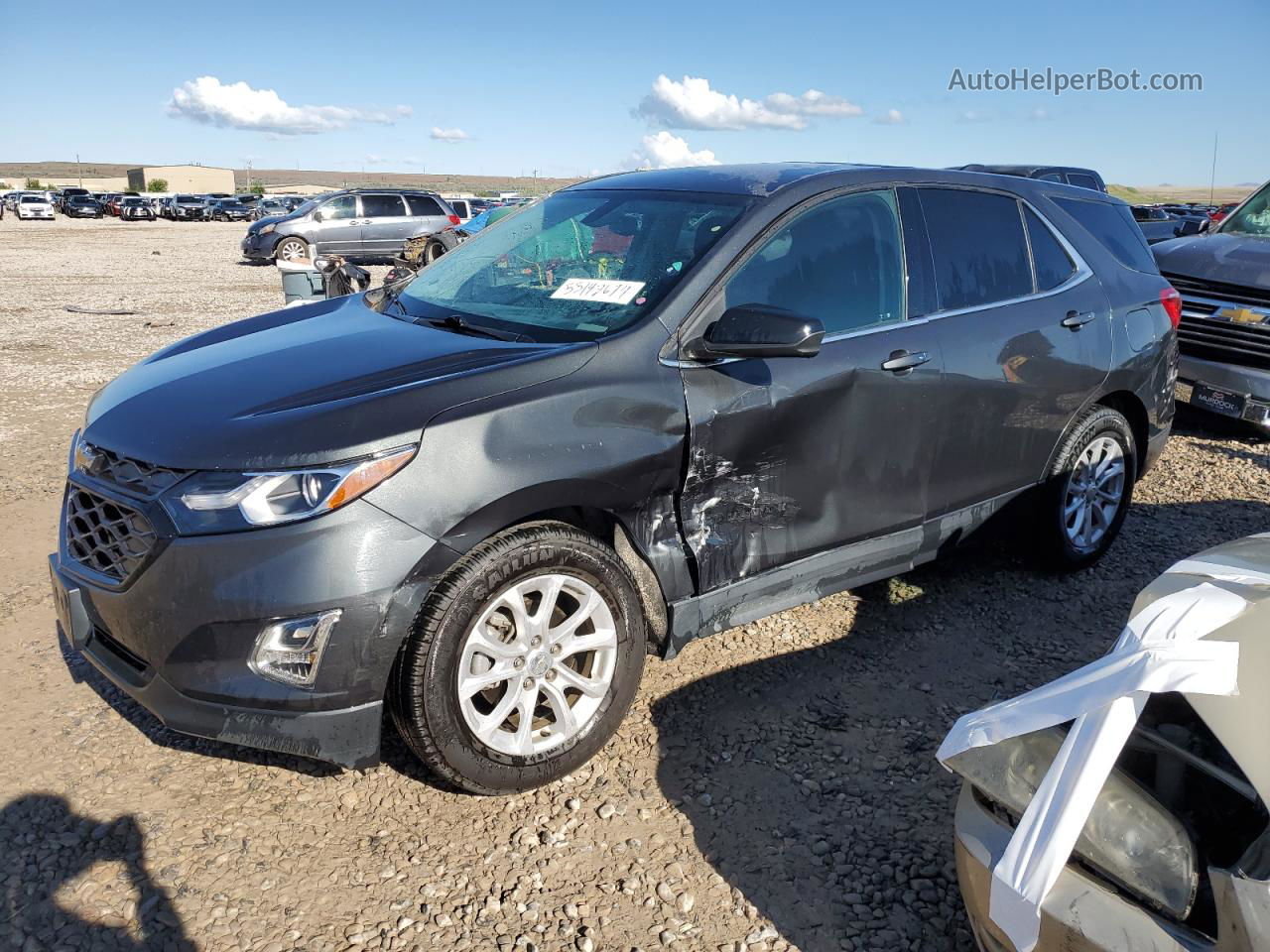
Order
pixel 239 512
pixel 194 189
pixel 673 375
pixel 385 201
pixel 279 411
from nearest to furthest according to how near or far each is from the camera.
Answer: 1. pixel 239 512
2. pixel 279 411
3. pixel 673 375
4. pixel 385 201
5. pixel 194 189

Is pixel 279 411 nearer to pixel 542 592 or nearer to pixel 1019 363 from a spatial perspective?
pixel 542 592

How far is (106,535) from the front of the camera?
2.75 m

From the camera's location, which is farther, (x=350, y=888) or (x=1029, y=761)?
(x=350, y=888)

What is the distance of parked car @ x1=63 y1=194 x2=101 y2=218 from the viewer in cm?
4994

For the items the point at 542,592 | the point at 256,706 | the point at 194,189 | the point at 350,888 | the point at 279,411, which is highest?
the point at 194,189

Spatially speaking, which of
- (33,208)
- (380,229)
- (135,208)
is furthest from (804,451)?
(135,208)

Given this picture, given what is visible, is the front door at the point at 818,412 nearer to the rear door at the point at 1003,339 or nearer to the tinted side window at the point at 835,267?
the tinted side window at the point at 835,267

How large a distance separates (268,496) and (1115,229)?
421 cm

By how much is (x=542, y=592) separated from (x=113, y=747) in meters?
1.58

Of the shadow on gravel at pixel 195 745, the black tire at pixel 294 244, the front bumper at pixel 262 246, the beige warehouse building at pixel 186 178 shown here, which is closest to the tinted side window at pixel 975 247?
the shadow on gravel at pixel 195 745

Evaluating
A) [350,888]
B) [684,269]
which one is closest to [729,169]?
[684,269]

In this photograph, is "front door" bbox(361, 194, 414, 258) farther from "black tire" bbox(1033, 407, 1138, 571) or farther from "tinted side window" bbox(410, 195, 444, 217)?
"black tire" bbox(1033, 407, 1138, 571)

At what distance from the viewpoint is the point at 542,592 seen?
2842 mm

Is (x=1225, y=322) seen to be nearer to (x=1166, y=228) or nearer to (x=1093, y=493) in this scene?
(x=1093, y=493)
